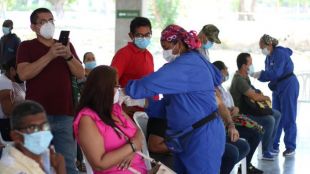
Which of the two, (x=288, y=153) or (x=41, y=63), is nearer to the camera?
(x=41, y=63)

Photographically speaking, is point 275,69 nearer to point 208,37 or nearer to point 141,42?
point 208,37

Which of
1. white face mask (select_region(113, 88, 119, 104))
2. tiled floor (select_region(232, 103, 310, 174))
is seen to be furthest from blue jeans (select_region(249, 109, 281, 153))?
white face mask (select_region(113, 88, 119, 104))

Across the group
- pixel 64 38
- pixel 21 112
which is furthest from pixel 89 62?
pixel 21 112

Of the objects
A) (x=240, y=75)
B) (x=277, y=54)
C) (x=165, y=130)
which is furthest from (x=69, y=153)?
(x=277, y=54)

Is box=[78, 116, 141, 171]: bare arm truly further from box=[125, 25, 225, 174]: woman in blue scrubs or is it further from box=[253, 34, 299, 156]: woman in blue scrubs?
box=[253, 34, 299, 156]: woman in blue scrubs

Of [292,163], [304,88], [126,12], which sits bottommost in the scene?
[292,163]

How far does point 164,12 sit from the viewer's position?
9.86m

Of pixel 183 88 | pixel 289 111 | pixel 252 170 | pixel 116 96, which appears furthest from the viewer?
pixel 289 111

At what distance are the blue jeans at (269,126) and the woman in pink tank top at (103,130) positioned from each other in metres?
2.82

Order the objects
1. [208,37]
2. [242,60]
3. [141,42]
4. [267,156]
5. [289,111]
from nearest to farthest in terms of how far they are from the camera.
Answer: [141,42] < [208,37] < [242,60] < [267,156] < [289,111]

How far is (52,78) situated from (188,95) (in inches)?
32.4

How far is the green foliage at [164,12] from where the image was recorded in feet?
32.1

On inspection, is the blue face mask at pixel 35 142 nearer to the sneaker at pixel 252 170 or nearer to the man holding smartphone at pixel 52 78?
the man holding smartphone at pixel 52 78

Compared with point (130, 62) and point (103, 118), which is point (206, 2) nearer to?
point (130, 62)
